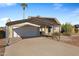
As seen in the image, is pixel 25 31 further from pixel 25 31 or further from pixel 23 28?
pixel 23 28

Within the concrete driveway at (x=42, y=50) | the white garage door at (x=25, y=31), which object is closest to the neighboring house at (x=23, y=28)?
the white garage door at (x=25, y=31)

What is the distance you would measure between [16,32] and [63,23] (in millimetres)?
13606

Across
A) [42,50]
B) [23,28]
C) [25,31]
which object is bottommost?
[42,50]

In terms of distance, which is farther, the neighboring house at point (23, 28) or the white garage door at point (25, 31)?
the white garage door at point (25, 31)

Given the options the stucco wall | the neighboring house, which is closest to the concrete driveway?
the neighboring house

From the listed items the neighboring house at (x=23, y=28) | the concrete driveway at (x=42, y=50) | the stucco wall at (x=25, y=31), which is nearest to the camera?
the concrete driveway at (x=42, y=50)

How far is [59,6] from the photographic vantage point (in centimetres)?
2891

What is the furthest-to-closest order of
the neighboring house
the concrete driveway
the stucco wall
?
the stucco wall, the neighboring house, the concrete driveway

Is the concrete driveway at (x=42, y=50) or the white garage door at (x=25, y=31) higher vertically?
the white garage door at (x=25, y=31)

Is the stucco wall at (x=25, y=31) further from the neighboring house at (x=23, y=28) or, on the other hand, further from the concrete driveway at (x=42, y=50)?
the concrete driveway at (x=42, y=50)

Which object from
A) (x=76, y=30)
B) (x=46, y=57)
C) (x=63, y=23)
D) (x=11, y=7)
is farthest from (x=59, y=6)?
(x=46, y=57)

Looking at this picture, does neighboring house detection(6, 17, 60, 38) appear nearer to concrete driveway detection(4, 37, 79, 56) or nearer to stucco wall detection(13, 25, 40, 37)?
stucco wall detection(13, 25, 40, 37)

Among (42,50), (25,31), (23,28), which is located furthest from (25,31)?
(42,50)

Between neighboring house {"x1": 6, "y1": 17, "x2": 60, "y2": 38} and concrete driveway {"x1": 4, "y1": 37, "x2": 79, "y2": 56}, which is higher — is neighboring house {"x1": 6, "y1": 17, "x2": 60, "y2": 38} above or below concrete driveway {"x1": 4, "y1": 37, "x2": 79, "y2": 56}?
above
